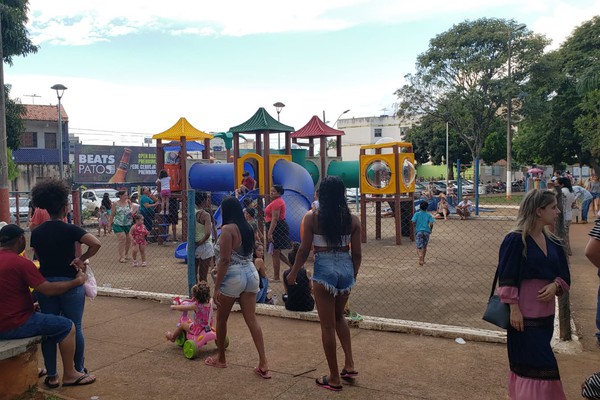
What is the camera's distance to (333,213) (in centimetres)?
446

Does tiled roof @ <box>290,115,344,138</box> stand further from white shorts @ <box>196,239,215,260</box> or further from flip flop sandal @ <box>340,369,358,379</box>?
flip flop sandal @ <box>340,369,358,379</box>

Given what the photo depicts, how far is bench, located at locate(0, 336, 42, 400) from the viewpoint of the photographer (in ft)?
13.6

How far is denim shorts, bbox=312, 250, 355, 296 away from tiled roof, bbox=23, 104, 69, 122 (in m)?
43.1

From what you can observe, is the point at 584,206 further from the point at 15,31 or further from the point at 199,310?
the point at 15,31

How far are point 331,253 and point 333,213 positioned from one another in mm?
328

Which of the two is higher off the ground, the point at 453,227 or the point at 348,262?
the point at 348,262

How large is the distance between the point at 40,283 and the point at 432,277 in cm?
714

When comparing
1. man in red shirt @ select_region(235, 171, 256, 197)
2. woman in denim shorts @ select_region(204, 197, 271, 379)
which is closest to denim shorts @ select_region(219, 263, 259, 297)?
woman in denim shorts @ select_region(204, 197, 271, 379)

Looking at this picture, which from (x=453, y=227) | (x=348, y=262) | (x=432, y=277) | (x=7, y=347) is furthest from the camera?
(x=453, y=227)

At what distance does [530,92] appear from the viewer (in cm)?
3422

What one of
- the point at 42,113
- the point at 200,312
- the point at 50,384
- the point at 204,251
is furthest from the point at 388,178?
the point at 42,113

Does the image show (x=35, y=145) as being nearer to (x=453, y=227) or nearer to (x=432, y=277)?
(x=453, y=227)

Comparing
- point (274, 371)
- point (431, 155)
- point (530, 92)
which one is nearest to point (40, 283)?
point (274, 371)

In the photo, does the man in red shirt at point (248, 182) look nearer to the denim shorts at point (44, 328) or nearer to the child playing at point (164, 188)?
the child playing at point (164, 188)
